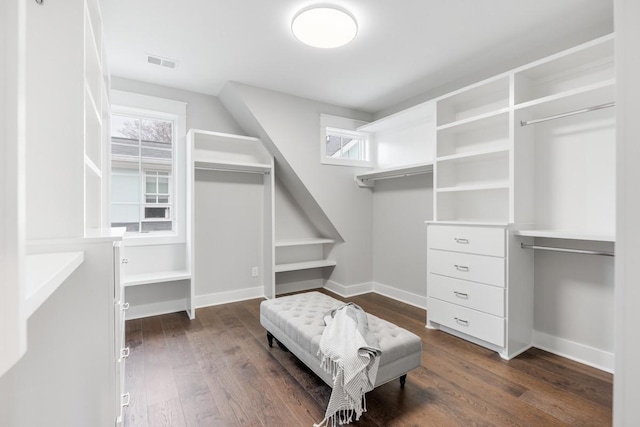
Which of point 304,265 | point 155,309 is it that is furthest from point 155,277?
point 304,265

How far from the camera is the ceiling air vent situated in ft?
9.16

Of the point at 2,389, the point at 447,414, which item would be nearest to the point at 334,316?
the point at 447,414

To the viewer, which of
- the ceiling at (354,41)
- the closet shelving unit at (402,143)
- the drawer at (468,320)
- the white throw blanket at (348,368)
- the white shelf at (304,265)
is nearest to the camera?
the white throw blanket at (348,368)

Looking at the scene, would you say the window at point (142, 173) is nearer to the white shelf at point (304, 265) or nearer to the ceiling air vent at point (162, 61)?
the ceiling air vent at point (162, 61)

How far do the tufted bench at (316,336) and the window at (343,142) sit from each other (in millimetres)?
2038

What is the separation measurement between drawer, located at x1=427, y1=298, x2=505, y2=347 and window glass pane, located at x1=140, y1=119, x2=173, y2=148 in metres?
3.44

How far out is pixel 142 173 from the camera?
3.41 meters

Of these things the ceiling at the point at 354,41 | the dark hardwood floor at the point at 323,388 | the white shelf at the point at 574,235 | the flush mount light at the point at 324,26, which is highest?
the ceiling at the point at 354,41

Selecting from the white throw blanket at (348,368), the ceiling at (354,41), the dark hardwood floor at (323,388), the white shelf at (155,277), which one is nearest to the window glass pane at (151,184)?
the white shelf at (155,277)

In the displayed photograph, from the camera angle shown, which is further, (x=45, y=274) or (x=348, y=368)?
(x=348, y=368)

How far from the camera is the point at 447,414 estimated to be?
5.78 ft

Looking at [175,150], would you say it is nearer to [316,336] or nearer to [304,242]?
[304,242]

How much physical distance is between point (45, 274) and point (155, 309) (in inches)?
120

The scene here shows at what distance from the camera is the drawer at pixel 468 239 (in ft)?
8.07
